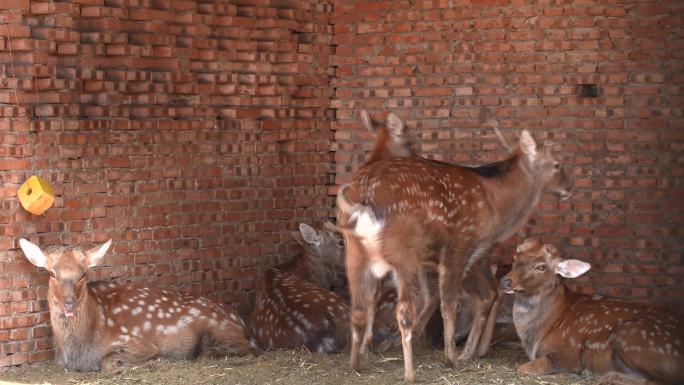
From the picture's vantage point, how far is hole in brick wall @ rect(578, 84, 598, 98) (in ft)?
33.6

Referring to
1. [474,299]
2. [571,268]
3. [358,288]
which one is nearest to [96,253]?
[358,288]

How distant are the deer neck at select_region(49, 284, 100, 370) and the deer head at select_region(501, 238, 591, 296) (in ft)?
10.1

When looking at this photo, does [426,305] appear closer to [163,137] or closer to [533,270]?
[533,270]

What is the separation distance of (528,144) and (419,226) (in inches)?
62.4

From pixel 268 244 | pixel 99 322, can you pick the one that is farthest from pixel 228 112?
pixel 99 322

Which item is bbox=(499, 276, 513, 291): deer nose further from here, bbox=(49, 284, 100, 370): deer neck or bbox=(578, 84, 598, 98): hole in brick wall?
bbox=(49, 284, 100, 370): deer neck

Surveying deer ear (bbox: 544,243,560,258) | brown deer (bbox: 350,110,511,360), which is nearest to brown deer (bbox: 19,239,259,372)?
brown deer (bbox: 350,110,511,360)

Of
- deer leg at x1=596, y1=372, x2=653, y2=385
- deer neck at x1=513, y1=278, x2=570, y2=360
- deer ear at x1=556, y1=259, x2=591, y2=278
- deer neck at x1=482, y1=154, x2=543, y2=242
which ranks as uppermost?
deer neck at x1=482, y1=154, x2=543, y2=242

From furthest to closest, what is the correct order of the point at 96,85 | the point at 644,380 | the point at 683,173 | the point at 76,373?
the point at 683,173
the point at 96,85
the point at 76,373
the point at 644,380

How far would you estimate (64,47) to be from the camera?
8.98 metres

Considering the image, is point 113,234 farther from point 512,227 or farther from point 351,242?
point 512,227

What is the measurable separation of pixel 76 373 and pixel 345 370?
1.97m

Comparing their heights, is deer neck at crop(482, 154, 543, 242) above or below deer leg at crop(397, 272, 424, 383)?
above

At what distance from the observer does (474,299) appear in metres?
9.34
